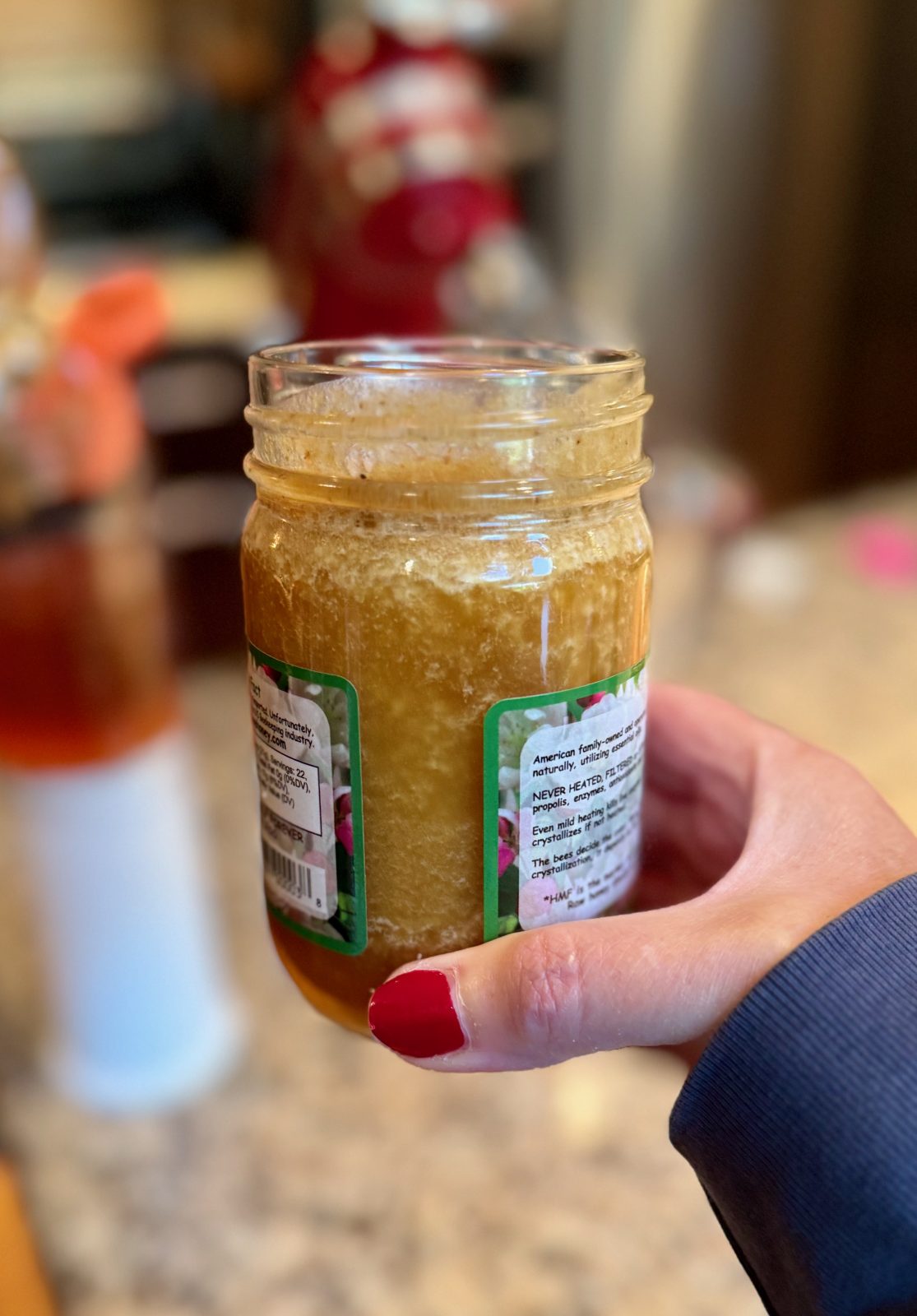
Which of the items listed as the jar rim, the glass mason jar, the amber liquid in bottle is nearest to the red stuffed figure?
the amber liquid in bottle

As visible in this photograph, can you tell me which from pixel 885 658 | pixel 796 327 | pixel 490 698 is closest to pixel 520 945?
pixel 490 698

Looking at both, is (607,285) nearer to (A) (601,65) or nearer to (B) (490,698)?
(A) (601,65)

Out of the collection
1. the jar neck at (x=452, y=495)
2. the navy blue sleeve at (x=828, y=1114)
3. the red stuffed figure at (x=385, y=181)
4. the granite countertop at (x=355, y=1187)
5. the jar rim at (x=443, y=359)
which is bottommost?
the granite countertop at (x=355, y=1187)

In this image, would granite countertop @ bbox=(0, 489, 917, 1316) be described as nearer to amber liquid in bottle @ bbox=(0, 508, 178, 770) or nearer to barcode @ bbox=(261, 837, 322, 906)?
amber liquid in bottle @ bbox=(0, 508, 178, 770)

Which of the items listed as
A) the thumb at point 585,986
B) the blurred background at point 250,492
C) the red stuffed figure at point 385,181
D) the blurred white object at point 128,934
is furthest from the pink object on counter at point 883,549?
the thumb at point 585,986

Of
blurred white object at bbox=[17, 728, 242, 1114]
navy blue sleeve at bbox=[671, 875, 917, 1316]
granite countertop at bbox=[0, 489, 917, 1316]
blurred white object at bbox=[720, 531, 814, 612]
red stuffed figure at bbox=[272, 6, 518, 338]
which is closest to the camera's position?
navy blue sleeve at bbox=[671, 875, 917, 1316]

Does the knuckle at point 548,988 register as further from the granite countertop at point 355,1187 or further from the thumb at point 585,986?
the granite countertop at point 355,1187
